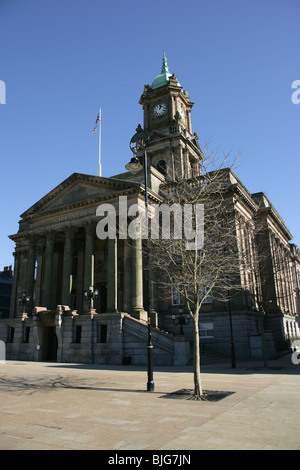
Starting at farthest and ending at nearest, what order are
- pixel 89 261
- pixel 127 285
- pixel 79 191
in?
1. pixel 79 191
2. pixel 89 261
3. pixel 127 285

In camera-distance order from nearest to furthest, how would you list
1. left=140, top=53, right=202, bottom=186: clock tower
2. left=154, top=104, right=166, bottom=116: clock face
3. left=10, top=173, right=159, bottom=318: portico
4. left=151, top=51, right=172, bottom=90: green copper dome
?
left=10, top=173, right=159, bottom=318: portico < left=140, top=53, right=202, bottom=186: clock tower < left=154, top=104, right=166, bottom=116: clock face < left=151, top=51, right=172, bottom=90: green copper dome

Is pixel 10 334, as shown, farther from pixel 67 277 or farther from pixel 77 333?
pixel 77 333

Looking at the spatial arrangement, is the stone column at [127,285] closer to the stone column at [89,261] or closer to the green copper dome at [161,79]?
the stone column at [89,261]

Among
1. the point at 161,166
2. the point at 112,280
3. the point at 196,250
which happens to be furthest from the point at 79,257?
the point at 196,250

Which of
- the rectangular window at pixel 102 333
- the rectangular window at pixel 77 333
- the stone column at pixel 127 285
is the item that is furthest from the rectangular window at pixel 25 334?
the stone column at pixel 127 285

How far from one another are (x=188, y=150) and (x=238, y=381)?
40619mm

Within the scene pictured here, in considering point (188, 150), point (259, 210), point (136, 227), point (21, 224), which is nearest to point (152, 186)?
point (136, 227)

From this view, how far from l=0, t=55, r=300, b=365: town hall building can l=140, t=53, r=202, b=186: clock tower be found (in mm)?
4071

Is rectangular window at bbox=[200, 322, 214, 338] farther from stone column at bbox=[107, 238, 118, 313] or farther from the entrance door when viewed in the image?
the entrance door

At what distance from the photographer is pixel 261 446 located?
6715 mm

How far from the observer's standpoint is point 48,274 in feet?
123

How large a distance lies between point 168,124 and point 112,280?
3026 centimetres

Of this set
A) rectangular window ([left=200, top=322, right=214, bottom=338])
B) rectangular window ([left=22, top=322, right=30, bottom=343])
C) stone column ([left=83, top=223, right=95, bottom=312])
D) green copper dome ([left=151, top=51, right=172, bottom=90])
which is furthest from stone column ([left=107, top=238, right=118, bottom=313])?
green copper dome ([left=151, top=51, right=172, bottom=90])

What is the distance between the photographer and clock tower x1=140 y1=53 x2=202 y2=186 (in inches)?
2000
